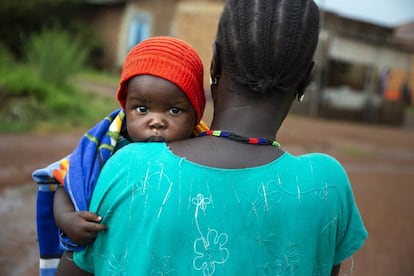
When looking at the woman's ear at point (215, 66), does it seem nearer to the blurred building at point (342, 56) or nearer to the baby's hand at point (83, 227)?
the baby's hand at point (83, 227)

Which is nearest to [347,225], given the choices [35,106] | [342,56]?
[35,106]

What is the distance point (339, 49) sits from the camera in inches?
611

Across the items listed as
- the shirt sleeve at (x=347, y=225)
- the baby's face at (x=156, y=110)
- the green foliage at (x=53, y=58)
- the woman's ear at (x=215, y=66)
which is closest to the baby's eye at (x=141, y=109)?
the baby's face at (x=156, y=110)

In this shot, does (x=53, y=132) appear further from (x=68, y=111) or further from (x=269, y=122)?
(x=269, y=122)

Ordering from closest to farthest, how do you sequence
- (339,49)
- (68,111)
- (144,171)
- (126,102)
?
(144,171) → (126,102) → (68,111) → (339,49)

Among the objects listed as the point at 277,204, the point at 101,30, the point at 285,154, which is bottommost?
the point at 101,30

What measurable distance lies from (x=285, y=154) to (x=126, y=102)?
0.59 metres

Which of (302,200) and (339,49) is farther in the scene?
(339,49)

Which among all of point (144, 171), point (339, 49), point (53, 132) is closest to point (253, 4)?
point (144, 171)

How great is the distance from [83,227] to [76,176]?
17 cm

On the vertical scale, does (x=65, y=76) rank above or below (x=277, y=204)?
below

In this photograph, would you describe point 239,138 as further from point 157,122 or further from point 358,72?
point 358,72

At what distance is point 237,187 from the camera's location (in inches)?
50.5

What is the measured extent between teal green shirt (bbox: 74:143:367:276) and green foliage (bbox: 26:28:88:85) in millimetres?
8918
